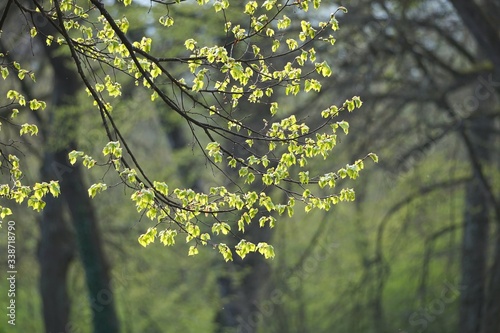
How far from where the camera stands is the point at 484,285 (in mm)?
11812

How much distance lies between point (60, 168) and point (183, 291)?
14.1ft

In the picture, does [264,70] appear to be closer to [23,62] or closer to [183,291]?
[23,62]

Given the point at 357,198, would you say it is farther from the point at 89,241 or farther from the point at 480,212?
the point at 89,241

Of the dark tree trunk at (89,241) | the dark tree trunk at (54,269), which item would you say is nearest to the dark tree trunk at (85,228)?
the dark tree trunk at (89,241)

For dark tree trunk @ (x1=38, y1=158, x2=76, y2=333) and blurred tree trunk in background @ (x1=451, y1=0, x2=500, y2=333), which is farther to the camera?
dark tree trunk @ (x1=38, y1=158, x2=76, y2=333)

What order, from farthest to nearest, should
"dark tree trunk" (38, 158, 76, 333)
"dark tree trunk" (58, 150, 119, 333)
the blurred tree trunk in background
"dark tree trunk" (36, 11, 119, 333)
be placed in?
"dark tree trunk" (38, 158, 76, 333) < "dark tree trunk" (58, 150, 119, 333) < "dark tree trunk" (36, 11, 119, 333) < the blurred tree trunk in background

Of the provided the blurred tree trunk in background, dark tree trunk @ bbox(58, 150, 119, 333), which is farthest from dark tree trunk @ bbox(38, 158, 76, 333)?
the blurred tree trunk in background

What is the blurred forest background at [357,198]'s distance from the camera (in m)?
11.1

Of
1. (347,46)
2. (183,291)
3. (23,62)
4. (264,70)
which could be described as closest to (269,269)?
(183,291)

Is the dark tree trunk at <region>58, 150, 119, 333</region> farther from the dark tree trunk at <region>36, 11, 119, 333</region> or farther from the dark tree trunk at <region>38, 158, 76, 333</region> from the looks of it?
the dark tree trunk at <region>38, 158, 76, 333</region>

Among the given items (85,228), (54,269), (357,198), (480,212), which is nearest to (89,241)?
(85,228)

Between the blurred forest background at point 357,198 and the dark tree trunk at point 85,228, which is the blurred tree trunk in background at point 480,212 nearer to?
the blurred forest background at point 357,198

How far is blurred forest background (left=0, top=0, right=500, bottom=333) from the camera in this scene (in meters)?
11.1

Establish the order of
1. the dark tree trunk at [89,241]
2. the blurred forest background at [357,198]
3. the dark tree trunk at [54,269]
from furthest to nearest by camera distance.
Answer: the dark tree trunk at [54,269]
the dark tree trunk at [89,241]
the blurred forest background at [357,198]
